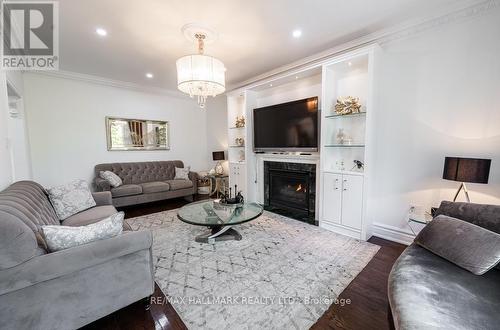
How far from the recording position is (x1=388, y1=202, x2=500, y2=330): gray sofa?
97 cm

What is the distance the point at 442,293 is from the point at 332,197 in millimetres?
2084

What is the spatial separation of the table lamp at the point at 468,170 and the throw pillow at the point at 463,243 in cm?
65

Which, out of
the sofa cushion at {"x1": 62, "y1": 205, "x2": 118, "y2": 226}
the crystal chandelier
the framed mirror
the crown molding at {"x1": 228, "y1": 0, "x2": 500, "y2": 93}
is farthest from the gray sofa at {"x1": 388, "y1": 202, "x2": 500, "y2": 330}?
the framed mirror

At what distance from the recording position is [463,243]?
1.40 meters

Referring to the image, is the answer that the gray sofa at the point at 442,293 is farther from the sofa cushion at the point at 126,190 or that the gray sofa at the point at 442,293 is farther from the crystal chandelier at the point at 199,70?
the sofa cushion at the point at 126,190

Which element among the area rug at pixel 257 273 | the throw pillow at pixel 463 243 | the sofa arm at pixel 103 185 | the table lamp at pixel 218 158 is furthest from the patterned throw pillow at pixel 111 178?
the throw pillow at pixel 463 243

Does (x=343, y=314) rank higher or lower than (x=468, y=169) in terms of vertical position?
lower

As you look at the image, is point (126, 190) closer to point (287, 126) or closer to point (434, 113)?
point (287, 126)

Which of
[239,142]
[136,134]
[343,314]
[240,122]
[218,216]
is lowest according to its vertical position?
[343,314]

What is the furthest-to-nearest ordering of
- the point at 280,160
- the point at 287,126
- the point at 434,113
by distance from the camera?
the point at 280,160 → the point at 287,126 → the point at 434,113

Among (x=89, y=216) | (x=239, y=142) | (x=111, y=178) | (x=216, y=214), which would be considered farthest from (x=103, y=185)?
(x=239, y=142)

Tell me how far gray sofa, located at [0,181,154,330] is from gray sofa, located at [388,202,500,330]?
1.70m

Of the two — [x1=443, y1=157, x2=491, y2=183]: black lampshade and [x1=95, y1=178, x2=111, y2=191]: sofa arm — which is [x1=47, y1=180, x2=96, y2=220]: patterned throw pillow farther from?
[x1=443, y1=157, x2=491, y2=183]: black lampshade

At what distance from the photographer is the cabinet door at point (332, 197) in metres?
3.11
